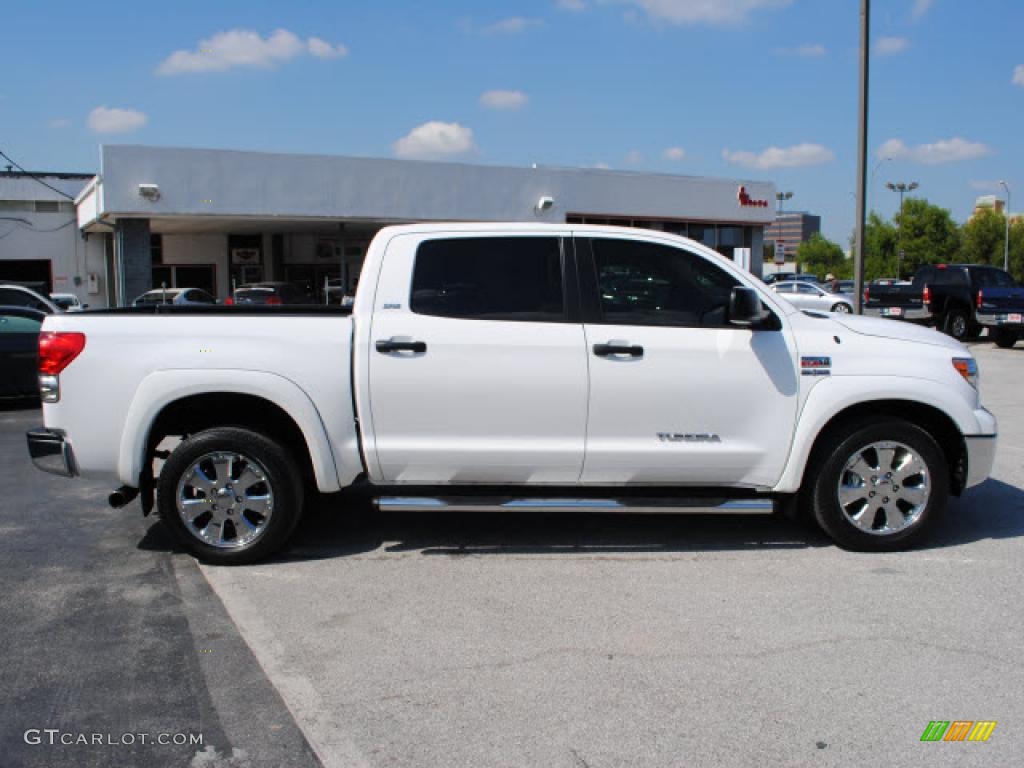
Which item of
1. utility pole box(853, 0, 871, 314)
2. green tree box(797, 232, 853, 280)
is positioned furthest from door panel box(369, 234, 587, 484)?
green tree box(797, 232, 853, 280)

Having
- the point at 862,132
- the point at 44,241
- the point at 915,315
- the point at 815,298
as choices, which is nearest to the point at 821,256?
the point at 815,298

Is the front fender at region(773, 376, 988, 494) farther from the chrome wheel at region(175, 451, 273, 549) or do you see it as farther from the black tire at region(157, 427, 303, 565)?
the chrome wheel at region(175, 451, 273, 549)

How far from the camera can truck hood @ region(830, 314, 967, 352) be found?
5.77 metres

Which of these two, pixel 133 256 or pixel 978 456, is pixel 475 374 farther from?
pixel 133 256

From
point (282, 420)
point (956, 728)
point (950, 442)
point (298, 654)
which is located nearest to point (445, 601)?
point (298, 654)

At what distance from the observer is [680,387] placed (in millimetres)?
5488

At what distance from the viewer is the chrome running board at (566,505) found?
5.50 metres

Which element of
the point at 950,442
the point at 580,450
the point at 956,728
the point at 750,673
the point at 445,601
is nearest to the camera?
the point at 956,728

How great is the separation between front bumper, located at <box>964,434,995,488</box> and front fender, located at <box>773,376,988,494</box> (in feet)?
1.02

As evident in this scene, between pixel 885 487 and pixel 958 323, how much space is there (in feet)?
67.8

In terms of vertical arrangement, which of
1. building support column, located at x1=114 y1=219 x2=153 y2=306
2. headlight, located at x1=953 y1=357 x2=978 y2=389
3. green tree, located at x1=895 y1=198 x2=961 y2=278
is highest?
green tree, located at x1=895 y1=198 x2=961 y2=278

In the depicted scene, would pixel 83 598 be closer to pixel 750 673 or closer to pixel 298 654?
pixel 298 654

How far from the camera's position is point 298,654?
431 cm

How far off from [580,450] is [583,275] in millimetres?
1059
